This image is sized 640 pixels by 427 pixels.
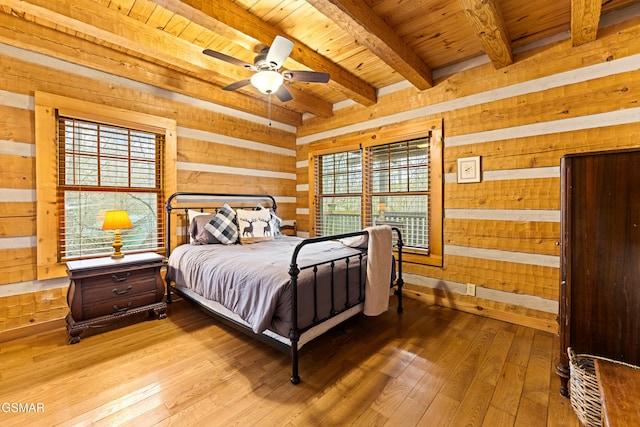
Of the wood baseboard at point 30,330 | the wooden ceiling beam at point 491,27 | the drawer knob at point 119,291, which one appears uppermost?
the wooden ceiling beam at point 491,27

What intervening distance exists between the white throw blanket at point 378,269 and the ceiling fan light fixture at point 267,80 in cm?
155

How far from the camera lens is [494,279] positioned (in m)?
2.89

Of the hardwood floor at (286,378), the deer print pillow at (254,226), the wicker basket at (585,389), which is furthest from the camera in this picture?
the deer print pillow at (254,226)

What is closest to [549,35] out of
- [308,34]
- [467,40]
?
[467,40]

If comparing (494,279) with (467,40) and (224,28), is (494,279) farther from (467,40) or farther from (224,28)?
(224,28)

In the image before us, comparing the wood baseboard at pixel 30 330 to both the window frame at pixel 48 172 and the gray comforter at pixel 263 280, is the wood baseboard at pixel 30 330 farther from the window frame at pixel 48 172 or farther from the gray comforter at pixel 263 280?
the gray comforter at pixel 263 280

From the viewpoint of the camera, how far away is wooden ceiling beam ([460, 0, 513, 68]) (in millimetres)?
1970

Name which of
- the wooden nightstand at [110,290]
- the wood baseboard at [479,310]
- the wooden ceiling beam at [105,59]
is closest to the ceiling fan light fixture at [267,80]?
the wooden ceiling beam at [105,59]

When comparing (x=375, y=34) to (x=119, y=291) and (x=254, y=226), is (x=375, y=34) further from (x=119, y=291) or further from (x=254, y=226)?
(x=119, y=291)

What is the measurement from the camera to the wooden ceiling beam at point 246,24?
77.7 inches

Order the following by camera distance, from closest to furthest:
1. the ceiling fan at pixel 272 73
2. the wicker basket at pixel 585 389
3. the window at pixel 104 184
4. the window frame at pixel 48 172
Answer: the wicker basket at pixel 585 389
the ceiling fan at pixel 272 73
the window frame at pixel 48 172
the window at pixel 104 184

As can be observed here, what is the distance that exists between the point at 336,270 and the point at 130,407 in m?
1.54

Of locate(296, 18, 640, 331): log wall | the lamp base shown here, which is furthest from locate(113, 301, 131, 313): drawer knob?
locate(296, 18, 640, 331): log wall

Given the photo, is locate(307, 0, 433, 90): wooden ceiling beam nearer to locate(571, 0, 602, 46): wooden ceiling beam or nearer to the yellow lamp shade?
locate(571, 0, 602, 46): wooden ceiling beam
